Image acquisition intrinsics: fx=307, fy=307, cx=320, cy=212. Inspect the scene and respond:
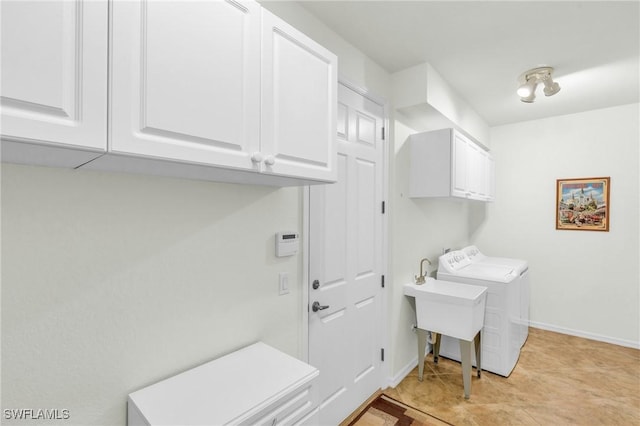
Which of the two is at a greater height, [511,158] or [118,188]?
[511,158]

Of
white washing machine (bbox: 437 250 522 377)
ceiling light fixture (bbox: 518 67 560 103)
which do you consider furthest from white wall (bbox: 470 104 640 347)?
ceiling light fixture (bbox: 518 67 560 103)

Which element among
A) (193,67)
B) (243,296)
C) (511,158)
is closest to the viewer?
(193,67)

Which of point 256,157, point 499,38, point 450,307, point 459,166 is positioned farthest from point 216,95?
point 459,166

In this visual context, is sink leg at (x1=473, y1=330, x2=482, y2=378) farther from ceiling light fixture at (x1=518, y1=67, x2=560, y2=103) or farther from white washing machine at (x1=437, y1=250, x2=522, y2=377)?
ceiling light fixture at (x1=518, y1=67, x2=560, y2=103)

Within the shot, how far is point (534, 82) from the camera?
8.83 ft

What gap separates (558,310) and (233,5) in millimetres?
4700

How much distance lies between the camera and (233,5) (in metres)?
1.05

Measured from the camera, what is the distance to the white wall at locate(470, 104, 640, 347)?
3.43 m

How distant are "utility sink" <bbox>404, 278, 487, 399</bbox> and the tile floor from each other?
0.15 meters

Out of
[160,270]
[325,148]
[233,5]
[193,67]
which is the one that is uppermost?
[233,5]

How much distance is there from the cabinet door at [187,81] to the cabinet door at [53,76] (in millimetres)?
39

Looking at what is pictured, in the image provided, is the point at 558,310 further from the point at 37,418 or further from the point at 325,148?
the point at 37,418

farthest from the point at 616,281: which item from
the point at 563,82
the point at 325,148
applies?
the point at 325,148

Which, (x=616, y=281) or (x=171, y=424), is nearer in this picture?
(x=171, y=424)
